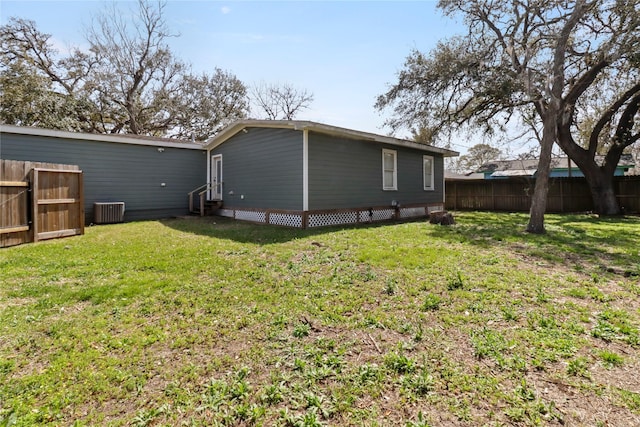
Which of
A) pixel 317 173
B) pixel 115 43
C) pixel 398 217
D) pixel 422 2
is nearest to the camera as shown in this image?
pixel 317 173

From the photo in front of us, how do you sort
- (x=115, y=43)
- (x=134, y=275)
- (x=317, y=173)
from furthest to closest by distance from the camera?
(x=115, y=43) < (x=317, y=173) < (x=134, y=275)

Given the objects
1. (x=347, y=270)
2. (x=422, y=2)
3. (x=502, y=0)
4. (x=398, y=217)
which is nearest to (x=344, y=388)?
(x=347, y=270)

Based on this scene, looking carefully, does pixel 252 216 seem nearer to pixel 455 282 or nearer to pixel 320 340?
pixel 455 282

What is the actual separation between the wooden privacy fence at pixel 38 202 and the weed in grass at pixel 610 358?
360 inches

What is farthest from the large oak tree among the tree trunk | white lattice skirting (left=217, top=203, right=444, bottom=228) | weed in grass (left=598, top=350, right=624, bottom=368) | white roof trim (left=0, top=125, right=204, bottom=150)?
white roof trim (left=0, top=125, right=204, bottom=150)

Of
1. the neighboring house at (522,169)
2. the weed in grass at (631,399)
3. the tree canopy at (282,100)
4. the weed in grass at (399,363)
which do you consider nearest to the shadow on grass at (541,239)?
the weed in grass at (631,399)

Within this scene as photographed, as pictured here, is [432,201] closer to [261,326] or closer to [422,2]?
[422,2]

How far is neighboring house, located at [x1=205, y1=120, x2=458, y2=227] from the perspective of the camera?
898 centimetres

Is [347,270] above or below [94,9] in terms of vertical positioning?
below

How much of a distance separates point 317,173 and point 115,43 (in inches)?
761

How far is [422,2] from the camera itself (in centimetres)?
1038

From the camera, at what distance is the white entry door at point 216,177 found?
1238cm

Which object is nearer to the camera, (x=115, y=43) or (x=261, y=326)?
(x=261, y=326)

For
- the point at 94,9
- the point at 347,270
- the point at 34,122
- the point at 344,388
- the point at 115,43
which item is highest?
the point at 94,9
